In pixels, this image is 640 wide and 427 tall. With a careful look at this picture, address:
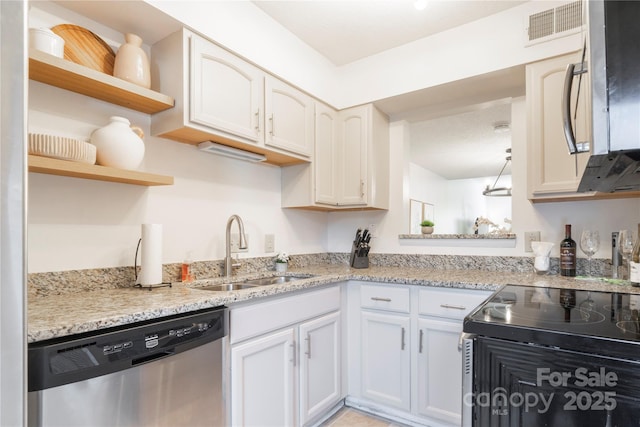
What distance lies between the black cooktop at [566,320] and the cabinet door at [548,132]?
0.66 meters

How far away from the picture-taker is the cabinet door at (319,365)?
6.01ft

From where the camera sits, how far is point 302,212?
9.27ft

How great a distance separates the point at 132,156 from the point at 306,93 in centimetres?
133

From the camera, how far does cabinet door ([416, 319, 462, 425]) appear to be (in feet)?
6.10

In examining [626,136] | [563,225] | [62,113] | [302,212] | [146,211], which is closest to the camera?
[626,136]

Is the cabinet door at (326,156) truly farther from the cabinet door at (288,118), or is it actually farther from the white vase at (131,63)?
the white vase at (131,63)

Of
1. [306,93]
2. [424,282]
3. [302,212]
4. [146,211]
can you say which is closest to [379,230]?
[302,212]

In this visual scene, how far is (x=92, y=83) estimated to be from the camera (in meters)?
1.43

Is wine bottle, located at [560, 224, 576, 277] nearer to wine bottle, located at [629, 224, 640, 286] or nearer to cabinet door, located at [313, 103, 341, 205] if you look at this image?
wine bottle, located at [629, 224, 640, 286]

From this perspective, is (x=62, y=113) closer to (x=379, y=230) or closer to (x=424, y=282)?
(x=424, y=282)

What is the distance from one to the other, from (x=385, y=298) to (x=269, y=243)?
91cm

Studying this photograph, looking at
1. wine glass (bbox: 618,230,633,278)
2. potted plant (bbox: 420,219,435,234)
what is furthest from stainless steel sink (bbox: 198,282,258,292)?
wine glass (bbox: 618,230,633,278)

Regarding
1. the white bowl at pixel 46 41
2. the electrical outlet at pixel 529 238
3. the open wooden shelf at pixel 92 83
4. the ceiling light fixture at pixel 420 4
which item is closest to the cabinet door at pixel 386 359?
the electrical outlet at pixel 529 238

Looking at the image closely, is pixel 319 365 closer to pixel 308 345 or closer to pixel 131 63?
pixel 308 345
